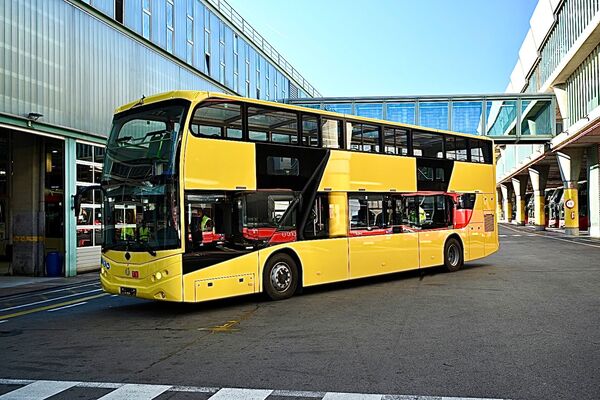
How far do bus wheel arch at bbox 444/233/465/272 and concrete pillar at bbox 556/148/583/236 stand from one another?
2540 cm

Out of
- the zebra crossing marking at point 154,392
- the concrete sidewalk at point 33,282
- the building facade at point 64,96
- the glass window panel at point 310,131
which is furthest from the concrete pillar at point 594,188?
the zebra crossing marking at point 154,392

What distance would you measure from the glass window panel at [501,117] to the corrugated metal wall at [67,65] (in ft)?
76.2

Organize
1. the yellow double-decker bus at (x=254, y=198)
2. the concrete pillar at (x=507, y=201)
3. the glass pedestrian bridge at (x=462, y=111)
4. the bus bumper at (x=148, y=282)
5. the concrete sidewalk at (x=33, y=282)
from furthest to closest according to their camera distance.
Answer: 1. the concrete pillar at (x=507, y=201)
2. the glass pedestrian bridge at (x=462, y=111)
3. the concrete sidewalk at (x=33, y=282)
4. the yellow double-decker bus at (x=254, y=198)
5. the bus bumper at (x=148, y=282)

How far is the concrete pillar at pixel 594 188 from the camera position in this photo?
36000mm

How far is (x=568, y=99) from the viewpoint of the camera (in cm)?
3834

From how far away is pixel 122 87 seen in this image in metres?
21.5

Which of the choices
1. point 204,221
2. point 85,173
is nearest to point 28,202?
point 85,173

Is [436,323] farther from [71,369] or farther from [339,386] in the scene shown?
[71,369]

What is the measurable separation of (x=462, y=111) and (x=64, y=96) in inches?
1046

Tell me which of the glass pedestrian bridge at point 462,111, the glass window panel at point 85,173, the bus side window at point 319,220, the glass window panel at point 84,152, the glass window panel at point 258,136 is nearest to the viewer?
the glass window panel at point 258,136

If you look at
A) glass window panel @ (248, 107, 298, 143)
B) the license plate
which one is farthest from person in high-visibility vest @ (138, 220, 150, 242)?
glass window panel @ (248, 107, 298, 143)

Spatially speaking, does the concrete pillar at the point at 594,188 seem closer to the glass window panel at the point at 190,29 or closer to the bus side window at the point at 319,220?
the glass window panel at the point at 190,29

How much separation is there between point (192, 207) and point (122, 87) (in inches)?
511

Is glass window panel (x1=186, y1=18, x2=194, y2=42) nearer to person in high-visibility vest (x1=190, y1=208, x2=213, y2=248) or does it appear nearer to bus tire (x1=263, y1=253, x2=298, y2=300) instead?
bus tire (x1=263, y1=253, x2=298, y2=300)
